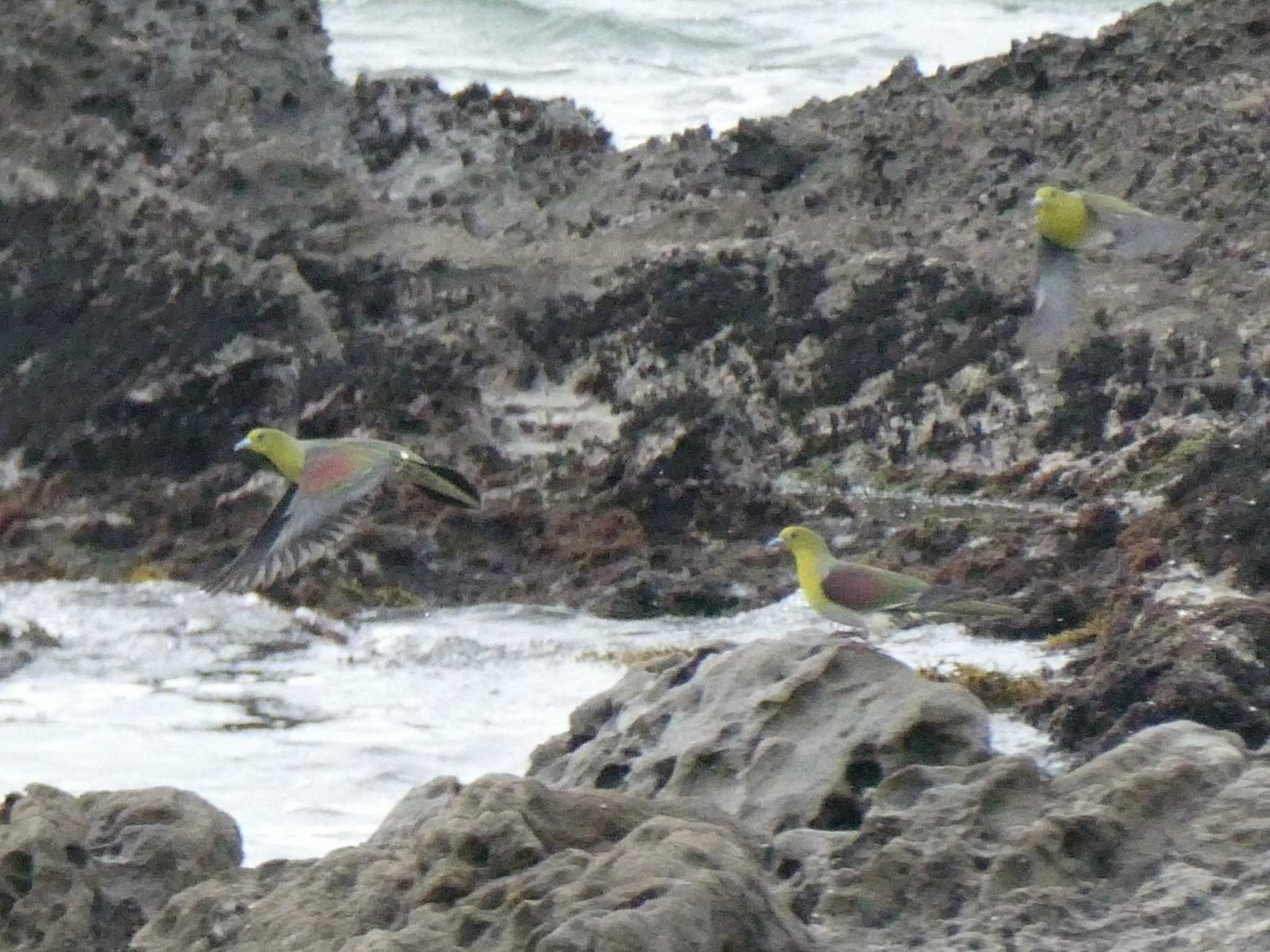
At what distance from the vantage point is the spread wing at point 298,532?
9031 mm

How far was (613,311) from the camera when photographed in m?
15.1

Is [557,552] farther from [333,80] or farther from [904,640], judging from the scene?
[333,80]

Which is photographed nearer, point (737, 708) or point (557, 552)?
point (737, 708)

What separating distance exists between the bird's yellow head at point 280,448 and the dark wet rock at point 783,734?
2346 millimetres

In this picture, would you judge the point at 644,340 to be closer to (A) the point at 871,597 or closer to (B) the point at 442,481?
(B) the point at 442,481

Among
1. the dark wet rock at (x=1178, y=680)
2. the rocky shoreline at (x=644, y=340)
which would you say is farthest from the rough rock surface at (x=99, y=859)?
the dark wet rock at (x=1178, y=680)

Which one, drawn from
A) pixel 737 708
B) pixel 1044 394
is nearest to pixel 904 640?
pixel 737 708

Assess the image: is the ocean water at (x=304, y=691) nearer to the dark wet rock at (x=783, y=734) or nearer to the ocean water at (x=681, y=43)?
the dark wet rock at (x=783, y=734)

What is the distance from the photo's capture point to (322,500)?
9266 mm

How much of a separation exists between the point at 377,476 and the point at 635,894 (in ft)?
14.6

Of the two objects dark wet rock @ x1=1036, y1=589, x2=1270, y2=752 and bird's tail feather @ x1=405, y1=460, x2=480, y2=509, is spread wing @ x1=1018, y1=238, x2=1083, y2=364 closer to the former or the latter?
dark wet rock @ x1=1036, y1=589, x2=1270, y2=752

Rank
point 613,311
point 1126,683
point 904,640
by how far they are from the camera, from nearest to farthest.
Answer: point 1126,683 < point 904,640 < point 613,311

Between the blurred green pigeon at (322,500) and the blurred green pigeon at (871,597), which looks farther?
the blurred green pigeon at (322,500)

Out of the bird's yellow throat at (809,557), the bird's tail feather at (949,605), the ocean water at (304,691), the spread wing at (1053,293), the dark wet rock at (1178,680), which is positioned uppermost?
the spread wing at (1053,293)
